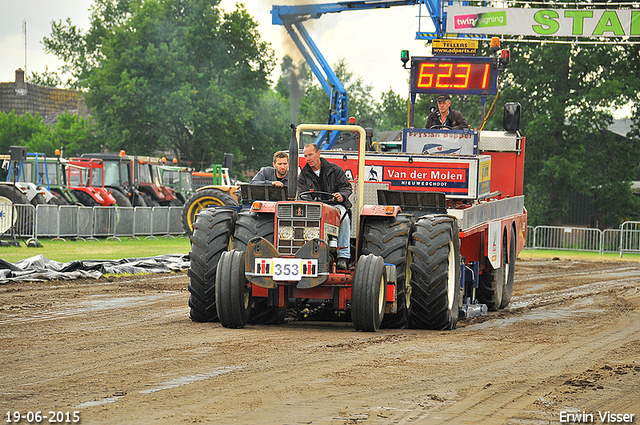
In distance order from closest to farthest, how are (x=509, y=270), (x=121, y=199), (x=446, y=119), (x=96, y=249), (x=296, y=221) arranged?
(x=296, y=221) → (x=446, y=119) → (x=509, y=270) → (x=96, y=249) → (x=121, y=199)

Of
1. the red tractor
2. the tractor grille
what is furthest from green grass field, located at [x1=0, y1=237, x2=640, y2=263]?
the tractor grille

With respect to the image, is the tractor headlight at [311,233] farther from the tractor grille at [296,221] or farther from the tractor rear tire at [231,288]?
the tractor rear tire at [231,288]

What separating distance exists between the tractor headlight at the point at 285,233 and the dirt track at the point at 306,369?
967mm

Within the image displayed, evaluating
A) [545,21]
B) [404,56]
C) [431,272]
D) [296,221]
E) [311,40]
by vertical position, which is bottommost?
[431,272]

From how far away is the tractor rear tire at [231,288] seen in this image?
9.62 meters

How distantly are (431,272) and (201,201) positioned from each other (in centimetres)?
1822

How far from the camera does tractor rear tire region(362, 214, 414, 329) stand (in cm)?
1010

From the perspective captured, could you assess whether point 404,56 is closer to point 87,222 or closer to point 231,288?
point 231,288

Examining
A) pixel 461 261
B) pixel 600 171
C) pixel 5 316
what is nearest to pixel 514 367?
pixel 461 261

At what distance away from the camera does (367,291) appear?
9539 millimetres

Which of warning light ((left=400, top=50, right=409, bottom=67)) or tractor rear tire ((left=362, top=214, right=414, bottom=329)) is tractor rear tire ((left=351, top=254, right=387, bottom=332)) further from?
warning light ((left=400, top=50, right=409, bottom=67))

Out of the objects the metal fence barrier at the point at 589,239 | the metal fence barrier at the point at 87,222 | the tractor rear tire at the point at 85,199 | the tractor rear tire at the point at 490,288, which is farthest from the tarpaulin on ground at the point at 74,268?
the metal fence barrier at the point at 589,239

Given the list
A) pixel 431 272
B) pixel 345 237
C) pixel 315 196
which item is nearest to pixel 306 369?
pixel 345 237

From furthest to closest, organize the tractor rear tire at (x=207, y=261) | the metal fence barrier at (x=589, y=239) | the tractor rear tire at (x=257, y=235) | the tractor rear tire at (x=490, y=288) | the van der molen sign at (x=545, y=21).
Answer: the metal fence barrier at (x=589, y=239) < the van der molen sign at (x=545, y=21) < the tractor rear tire at (x=490, y=288) < the tractor rear tire at (x=207, y=261) < the tractor rear tire at (x=257, y=235)
